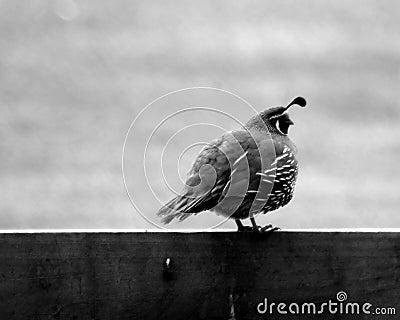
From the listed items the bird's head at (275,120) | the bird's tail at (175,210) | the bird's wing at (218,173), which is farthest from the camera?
the bird's head at (275,120)

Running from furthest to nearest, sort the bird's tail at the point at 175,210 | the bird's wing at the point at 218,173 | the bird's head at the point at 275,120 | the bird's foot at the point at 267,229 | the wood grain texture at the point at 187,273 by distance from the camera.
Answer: the bird's head at the point at 275,120 → the bird's wing at the point at 218,173 → the bird's tail at the point at 175,210 → the bird's foot at the point at 267,229 → the wood grain texture at the point at 187,273

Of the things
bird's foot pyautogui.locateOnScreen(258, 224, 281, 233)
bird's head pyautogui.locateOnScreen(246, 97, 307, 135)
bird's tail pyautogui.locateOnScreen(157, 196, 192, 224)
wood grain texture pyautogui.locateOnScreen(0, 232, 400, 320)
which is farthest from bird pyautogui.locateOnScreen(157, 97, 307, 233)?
wood grain texture pyautogui.locateOnScreen(0, 232, 400, 320)

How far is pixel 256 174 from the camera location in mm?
3455

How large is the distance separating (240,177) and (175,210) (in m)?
0.41

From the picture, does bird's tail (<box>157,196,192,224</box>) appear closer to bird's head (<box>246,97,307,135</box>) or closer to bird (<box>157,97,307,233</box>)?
bird (<box>157,97,307,233</box>)

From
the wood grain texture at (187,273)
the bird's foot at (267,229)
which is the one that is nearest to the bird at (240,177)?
the bird's foot at (267,229)

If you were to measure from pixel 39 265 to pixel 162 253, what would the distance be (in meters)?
0.35

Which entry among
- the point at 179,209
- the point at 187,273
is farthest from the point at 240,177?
the point at 187,273

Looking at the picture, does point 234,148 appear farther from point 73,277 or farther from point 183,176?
point 73,277

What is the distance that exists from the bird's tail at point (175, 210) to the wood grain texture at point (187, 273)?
733mm

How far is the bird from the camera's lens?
3250 millimetres

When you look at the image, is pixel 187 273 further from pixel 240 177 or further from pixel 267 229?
pixel 240 177

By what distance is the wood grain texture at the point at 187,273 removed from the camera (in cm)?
210

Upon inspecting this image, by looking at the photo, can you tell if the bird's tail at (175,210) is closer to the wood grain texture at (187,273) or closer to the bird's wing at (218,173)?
the bird's wing at (218,173)
